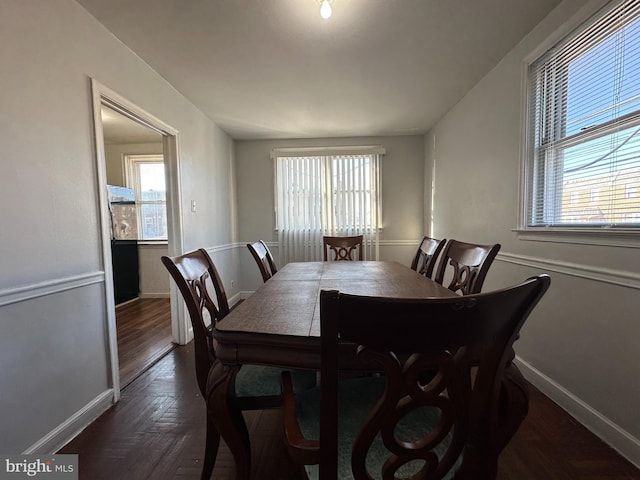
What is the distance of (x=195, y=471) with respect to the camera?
1.27 meters

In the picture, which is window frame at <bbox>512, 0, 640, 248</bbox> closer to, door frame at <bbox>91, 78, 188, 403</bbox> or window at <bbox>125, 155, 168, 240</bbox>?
door frame at <bbox>91, 78, 188, 403</bbox>

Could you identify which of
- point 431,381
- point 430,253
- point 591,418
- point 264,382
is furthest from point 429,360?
point 591,418

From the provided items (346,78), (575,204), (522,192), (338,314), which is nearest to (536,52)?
(522,192)

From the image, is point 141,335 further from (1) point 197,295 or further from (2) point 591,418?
(2) point 591,418

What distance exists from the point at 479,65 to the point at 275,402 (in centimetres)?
271

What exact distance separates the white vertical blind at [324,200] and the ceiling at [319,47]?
3.36 feet

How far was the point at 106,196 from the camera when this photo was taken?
1.75m

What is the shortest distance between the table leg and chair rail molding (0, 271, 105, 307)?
101 cm

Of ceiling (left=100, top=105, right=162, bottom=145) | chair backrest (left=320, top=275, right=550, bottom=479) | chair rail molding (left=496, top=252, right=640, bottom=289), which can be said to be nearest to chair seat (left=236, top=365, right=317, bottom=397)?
chair backrest (left=320, top=275, right=550, bottom=479)

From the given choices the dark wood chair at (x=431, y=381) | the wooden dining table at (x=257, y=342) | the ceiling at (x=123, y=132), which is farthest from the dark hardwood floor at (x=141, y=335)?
the ceiling at (x=123, y=132)

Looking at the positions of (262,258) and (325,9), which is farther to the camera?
(262,258)

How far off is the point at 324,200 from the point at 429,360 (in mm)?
3652

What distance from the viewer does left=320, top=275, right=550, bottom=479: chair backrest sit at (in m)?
0.52

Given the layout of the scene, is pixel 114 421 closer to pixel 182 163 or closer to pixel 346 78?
pixel 182 163
